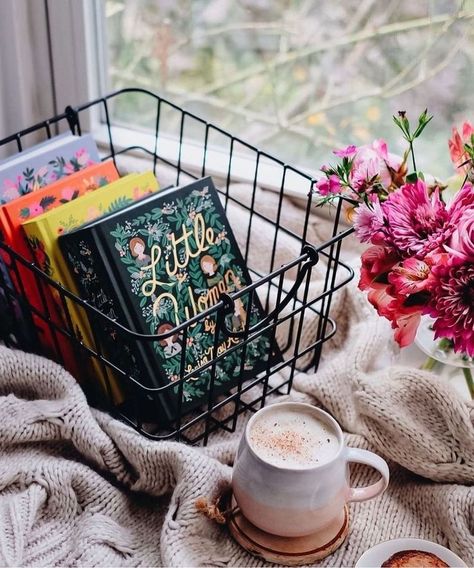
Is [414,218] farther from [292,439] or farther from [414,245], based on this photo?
[292,439]

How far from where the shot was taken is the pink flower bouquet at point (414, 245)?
65 centimetres

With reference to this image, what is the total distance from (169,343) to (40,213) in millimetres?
177

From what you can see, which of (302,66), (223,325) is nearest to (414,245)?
(223,325)

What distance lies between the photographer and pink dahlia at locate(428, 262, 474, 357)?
0.65 metres

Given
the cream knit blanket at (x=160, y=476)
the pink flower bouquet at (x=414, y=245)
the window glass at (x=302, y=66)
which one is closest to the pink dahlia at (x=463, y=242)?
the pink flower bouquet at (x=414, y=245)

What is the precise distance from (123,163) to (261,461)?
21.7 inches

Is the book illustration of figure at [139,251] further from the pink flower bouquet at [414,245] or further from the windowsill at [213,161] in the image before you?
the windowsill at [213,161]

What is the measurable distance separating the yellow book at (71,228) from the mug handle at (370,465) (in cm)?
25

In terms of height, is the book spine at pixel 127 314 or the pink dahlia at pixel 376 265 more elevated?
the pink dahlia at pixel 376 265

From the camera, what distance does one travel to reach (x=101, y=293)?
0.81 m

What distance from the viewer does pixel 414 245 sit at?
A: 26.6 inches

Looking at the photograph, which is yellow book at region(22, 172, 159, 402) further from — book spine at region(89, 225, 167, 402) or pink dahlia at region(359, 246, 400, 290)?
pink dahlia at region(359, 246, 400, 290)

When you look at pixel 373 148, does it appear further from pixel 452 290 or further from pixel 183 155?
pixel 183 155

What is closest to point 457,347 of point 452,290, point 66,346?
point 452,290
